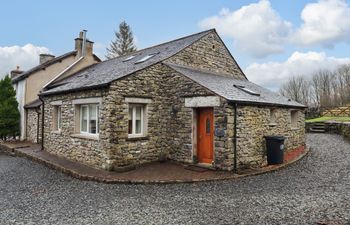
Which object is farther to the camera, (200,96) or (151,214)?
(200,96)

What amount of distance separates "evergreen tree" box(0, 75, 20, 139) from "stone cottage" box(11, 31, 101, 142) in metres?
0.36

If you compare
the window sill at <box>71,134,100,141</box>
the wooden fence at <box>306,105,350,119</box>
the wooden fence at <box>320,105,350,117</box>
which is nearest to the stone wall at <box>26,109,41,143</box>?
the window sill at <box>71,134,100,141</box>

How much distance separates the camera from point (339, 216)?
4.96 meters

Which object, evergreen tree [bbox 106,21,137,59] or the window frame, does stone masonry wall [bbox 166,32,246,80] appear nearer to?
the window frame

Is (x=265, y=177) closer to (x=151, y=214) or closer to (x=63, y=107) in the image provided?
(x=151, y=214)

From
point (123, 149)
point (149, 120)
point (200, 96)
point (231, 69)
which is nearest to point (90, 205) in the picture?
point (123, 149)

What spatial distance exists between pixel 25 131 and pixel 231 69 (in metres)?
14.6

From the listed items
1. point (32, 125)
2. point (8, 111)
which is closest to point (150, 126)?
point (32, 125)

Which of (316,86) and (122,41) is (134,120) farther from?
(316,86)

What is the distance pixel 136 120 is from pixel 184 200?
4401 mm

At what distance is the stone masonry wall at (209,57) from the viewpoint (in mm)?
12258

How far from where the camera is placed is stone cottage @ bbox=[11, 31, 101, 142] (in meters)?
17.0

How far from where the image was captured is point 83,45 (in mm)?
18844

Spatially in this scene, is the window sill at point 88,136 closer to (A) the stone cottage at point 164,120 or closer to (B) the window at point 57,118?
(A) the stone cottage at point 164,120
